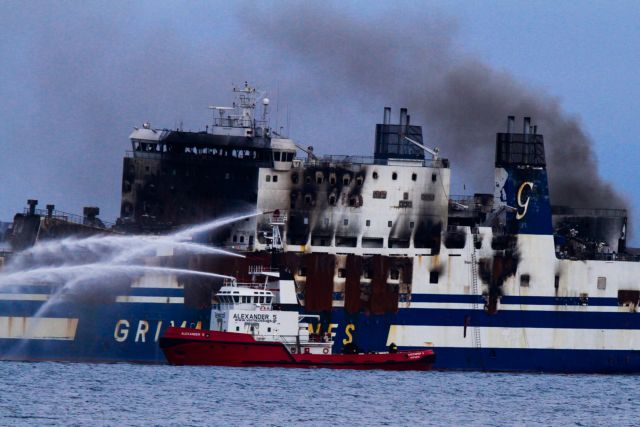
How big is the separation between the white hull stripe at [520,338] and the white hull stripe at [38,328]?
11.6 meters

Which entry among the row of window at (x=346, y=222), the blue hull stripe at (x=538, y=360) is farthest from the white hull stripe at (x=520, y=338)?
the row of window at (x=346, y=222)

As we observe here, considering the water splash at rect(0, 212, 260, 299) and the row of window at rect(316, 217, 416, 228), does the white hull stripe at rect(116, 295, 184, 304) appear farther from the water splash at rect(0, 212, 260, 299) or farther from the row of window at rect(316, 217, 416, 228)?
the row of window at rect(316, 217, 416, 228)

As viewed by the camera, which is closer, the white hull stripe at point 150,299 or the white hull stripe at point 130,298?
the white hull stripe at point 130,298

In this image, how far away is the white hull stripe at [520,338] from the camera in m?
66.9

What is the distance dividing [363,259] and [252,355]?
19.2 feet

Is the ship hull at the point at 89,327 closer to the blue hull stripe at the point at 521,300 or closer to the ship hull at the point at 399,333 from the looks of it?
the ship hull at the point at 399,333

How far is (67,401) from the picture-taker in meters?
52.9

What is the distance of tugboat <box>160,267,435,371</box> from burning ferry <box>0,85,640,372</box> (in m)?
0.76

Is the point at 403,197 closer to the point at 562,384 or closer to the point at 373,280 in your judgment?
the point at 373,280

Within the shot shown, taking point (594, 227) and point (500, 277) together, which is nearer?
point (500, 277)

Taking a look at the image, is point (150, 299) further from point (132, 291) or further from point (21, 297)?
point (21, 297)

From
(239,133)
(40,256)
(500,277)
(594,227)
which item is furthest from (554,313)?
(40,256)

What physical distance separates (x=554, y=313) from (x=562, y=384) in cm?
287

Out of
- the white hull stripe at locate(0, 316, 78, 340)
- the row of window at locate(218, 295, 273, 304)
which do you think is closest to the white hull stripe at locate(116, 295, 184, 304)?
the row of window at locate(218, 295, 273, 304)
